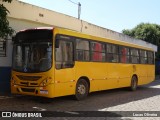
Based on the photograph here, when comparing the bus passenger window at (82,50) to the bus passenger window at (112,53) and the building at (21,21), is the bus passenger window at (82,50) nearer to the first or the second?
the bus passenger window at (112,53)

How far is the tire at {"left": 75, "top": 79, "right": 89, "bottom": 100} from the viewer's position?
42.8 feet

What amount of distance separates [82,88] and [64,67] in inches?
63.8

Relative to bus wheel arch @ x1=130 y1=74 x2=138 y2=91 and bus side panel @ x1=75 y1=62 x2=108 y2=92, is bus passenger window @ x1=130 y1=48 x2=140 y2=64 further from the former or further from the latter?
bus side panel @ x1=75 y1=62 x2=108 y2=92

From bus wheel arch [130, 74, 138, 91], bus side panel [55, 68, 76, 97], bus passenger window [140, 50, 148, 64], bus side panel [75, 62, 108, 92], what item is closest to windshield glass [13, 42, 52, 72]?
bus side panel [55, 68, 76, 97]

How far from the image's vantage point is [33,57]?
467 inches

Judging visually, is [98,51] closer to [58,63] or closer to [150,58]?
[58,63]

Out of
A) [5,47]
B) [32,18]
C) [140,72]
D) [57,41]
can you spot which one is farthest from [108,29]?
[57,41]

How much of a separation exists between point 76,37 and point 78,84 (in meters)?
1.90

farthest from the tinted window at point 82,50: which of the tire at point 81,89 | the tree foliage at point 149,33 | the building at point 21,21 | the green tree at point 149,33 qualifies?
the tree foliage at point 149,33

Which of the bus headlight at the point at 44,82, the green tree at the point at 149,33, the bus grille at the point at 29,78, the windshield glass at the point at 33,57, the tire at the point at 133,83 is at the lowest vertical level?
the tire at the point at 133,83

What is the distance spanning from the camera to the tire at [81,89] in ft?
42.8

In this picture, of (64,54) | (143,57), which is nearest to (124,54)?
(143,57)

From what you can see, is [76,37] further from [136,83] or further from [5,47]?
[136,83]

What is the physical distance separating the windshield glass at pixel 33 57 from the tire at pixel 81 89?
2.07m
